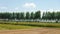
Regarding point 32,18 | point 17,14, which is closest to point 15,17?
point 17,14

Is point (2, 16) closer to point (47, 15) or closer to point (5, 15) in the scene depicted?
point (5, 15)

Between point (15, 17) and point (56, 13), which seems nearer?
point (56, 13)

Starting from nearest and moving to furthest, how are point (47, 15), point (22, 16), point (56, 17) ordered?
point (56, 17) → point (47, 15) → point (22, 16)

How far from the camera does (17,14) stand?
581 feet

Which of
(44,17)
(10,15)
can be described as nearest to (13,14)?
(10,15)

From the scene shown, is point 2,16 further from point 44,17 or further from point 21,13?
point 44,17

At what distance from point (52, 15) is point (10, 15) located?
44838mm

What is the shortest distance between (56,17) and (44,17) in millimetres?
12420

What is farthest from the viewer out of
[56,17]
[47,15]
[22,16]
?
[22,16]

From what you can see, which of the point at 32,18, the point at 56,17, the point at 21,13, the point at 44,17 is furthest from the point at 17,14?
the point at 56,17

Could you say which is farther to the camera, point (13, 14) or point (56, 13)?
point (13, 14)

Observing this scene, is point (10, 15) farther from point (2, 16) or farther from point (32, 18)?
point (32, 18)

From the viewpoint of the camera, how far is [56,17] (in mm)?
149875

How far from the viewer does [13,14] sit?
17825cm
